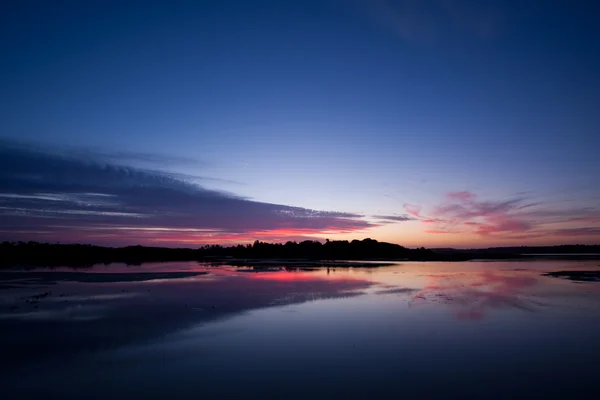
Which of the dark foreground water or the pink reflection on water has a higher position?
the pink reflection on water

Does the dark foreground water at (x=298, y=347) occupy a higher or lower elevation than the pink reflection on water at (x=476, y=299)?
lower

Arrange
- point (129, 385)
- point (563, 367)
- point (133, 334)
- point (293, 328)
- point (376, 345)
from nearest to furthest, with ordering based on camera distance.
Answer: point (129, 385) → point (563, 367) → point (376, 345) → point (133, 334) → point (293, 328)

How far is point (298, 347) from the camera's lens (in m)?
12.0

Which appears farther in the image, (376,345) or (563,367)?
(376,345)

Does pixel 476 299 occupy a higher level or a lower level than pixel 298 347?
higher

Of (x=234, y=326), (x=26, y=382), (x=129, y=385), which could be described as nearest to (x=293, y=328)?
(x=234, y=326)

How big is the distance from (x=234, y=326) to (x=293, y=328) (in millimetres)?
2211

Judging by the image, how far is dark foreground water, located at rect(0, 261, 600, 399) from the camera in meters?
8.81

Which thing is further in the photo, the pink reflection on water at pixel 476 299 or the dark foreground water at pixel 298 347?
the pink reflection on water at pixel 476 299

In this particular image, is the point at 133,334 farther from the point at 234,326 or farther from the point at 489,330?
the point at 489,330

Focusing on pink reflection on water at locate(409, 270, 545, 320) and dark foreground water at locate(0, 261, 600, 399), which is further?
pink reflection on water at locate(409, 270, 545, 320)

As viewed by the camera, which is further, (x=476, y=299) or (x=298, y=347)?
(x=476, y=299)

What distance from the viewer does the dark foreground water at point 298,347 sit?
8812mm

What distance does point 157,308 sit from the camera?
1825 centimetres
